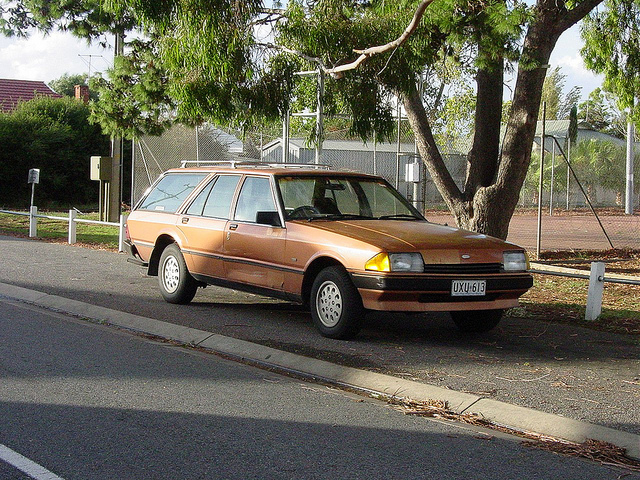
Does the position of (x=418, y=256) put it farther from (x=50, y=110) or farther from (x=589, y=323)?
(x=50, y=110)

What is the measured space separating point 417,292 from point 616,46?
10.2m

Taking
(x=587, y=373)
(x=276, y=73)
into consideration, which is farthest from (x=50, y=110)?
(x=587, y=373)

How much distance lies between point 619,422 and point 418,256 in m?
2.64

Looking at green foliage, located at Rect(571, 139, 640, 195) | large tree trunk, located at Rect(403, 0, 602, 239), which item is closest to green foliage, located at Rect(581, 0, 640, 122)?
large tree trunk, located at Rect(403, 0, 602, 239)

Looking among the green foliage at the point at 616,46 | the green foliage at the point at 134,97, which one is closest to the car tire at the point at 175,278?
the green foliage at the point at 134,97

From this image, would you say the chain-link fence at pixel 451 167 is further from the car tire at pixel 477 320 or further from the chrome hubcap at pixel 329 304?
the chrome hubcap at pixel 329 304

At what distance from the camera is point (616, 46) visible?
1602 centimetres

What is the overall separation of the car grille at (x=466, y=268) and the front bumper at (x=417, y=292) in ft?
0.19

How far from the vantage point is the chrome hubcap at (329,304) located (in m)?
8.20

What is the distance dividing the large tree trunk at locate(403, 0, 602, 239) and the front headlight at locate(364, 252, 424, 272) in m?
5.23

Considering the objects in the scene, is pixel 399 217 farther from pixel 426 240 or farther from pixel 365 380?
pixel 365 380

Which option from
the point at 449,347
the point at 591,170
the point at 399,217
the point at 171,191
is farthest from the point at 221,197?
the point at 591,170

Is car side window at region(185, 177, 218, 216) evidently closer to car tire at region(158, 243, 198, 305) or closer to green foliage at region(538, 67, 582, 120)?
car tire at region(158, 243, 198, 305)

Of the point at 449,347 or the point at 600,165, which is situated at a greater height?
the point at 600,165
